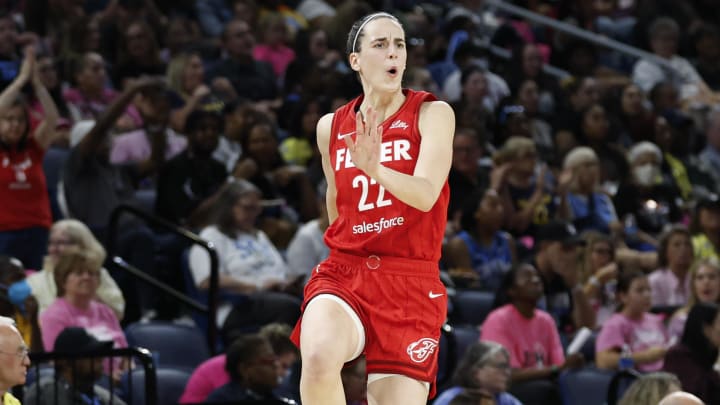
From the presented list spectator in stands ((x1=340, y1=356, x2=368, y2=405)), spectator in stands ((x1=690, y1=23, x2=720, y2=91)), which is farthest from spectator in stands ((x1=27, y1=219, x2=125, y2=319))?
spectator in stands ((x1=690, y1=23, x2=720, y2=91))

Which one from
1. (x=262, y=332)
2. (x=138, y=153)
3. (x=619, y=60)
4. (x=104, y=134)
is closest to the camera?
(x=262, y=332)

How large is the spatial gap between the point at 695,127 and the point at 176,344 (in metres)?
7.62

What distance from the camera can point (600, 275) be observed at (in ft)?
35.7

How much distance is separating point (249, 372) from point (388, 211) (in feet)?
10.0

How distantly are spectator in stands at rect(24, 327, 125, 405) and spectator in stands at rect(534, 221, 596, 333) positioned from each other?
3992mm

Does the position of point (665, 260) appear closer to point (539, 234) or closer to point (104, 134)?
point (539, 234)

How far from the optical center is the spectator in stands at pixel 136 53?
12234 mm

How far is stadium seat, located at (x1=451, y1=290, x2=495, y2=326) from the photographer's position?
10.3m

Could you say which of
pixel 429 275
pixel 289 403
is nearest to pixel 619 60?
pixel 289 403

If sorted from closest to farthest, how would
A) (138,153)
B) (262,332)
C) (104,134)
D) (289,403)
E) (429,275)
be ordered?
Answer: (429,275) < (289,403) < (262,332) < (104,134) < (138,153)

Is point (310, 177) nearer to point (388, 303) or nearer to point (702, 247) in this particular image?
point (702, 247)

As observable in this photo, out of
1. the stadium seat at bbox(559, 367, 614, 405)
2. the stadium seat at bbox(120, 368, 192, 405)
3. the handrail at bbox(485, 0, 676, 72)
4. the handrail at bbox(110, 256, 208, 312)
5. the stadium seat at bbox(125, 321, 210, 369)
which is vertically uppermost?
the handrail at bbox(485, 0, 676, 72)

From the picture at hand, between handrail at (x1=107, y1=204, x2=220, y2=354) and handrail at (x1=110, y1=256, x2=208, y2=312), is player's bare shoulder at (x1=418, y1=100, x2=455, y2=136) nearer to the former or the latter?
handrail at (x1=107, y1=204, x2=220, y2=354)

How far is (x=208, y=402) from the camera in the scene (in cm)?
788
